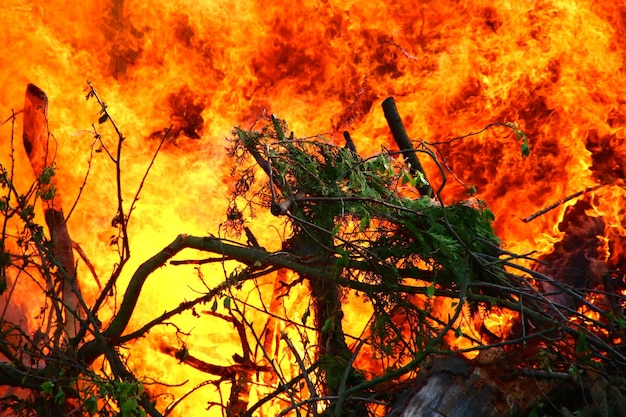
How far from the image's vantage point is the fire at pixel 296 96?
6645mm

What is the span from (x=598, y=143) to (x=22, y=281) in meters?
6.53

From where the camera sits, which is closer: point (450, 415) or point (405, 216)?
point (450, 415)

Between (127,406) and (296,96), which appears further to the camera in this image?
(296,96)

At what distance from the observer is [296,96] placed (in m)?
7.52

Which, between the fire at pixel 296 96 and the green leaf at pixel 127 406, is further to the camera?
the fire at pixel 296 96

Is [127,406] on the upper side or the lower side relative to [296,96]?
lower

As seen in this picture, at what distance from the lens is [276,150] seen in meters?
4.47

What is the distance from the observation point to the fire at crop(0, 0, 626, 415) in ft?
21.8

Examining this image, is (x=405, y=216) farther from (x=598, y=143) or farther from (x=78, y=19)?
(x=78, y=19)

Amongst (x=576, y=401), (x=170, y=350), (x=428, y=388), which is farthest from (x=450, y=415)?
(x=170, y=350)

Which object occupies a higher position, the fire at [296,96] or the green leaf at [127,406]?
the fire at [296,96]

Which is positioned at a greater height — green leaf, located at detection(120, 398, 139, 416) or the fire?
the fire

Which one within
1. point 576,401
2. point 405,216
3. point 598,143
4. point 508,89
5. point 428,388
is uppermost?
point 508,89

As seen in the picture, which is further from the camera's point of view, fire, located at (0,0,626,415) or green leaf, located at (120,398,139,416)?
fire, located at (0,0,626,415)
